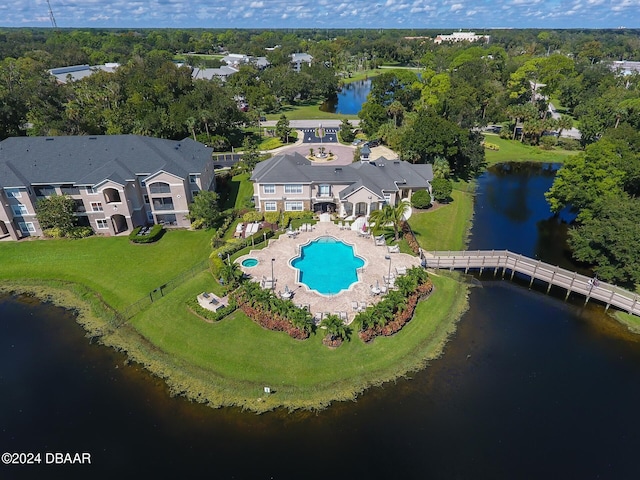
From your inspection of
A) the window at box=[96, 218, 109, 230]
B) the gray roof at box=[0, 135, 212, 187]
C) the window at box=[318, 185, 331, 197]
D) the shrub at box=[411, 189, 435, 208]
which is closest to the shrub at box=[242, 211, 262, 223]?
the gray roof at box=[0, 135, 212, 187]

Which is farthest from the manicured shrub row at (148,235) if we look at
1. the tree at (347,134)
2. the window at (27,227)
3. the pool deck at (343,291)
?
the tree at (347,134)

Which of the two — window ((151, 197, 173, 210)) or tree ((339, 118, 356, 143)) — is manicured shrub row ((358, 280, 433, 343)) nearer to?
window ((151, 197, 173, 210))

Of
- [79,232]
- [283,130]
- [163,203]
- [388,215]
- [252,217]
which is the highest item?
[388,215]

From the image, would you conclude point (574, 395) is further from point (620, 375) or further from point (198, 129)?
point (198, 129)

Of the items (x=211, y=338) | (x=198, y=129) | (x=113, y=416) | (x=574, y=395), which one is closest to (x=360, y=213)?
(x=211, y=338)

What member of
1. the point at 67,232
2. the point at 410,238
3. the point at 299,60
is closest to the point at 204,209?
the point at 67,232

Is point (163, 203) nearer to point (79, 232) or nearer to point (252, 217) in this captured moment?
point (79, 232)
